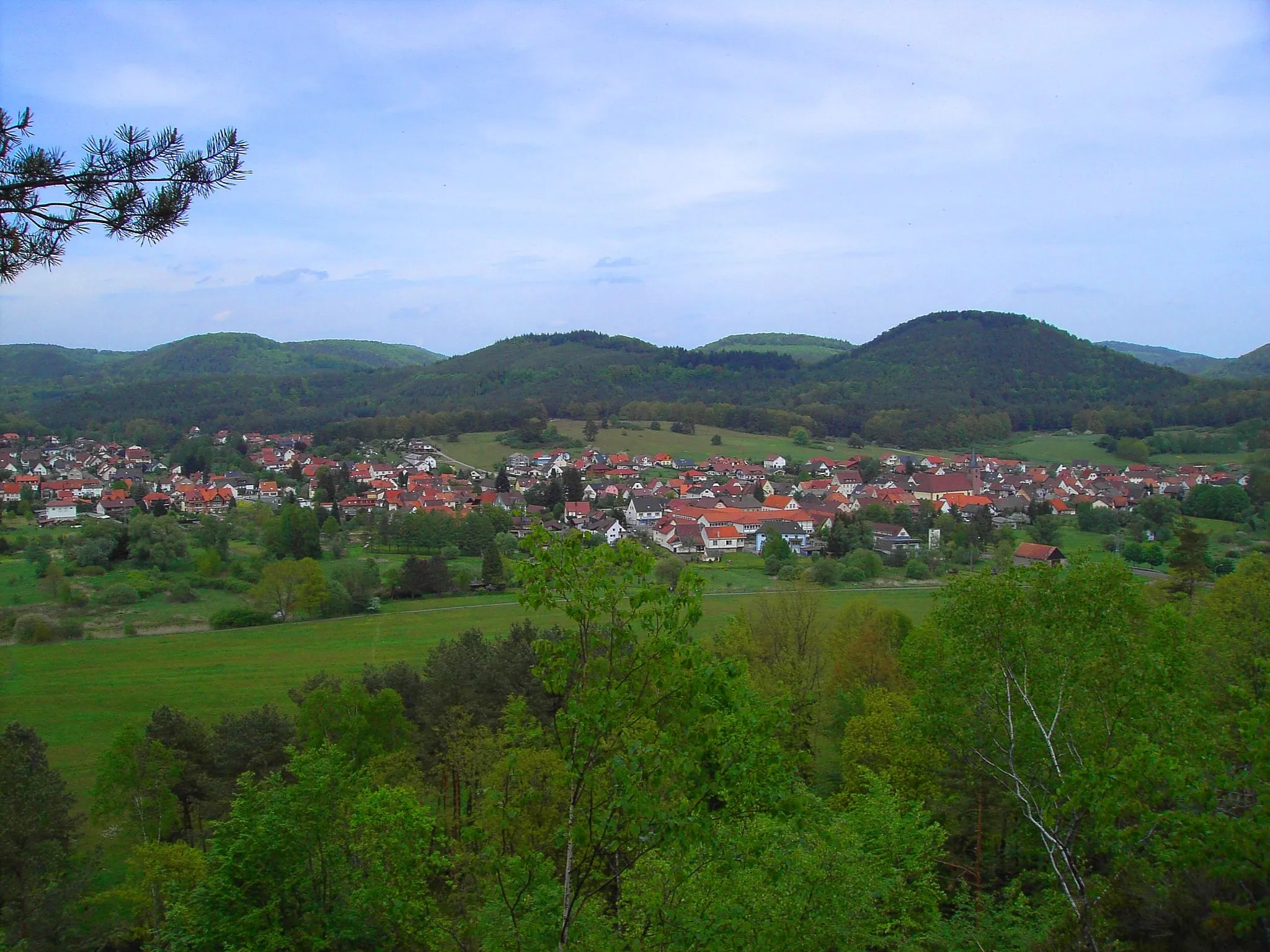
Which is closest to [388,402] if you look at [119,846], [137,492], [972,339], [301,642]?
[137,492]

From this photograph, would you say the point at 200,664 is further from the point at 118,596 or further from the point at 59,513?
the point at 59,513

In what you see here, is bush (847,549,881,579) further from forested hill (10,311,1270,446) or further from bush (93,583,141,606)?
forested hill (10,311,1270,446)

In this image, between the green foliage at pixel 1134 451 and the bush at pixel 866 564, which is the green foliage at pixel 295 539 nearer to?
the bush at pixel 866 564

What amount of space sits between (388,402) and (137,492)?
2331 inches

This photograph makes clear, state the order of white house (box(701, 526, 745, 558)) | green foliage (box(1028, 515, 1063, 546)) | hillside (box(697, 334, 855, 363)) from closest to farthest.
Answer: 1. green foliage (box(1028, 515, 1063, 546))
2. white house (box(701, 526, 745, 558))
3. hillside (box(697, 334, 855, 363))

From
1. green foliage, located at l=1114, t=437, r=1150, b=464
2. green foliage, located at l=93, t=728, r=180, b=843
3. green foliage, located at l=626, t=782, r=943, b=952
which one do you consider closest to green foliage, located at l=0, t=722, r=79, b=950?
green foliage, located at l=93, t=728, r=180, b=843

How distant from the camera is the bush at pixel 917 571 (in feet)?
113

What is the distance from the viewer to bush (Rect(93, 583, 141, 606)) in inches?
1099

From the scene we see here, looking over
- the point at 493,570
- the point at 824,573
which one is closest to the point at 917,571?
the point at 824,573

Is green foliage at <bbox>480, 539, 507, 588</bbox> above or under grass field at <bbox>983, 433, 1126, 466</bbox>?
under

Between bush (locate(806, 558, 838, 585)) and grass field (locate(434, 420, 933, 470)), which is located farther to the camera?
grass field (locate(434, 420, 933, 470))

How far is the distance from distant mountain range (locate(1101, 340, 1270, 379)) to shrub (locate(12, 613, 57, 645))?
98.4m

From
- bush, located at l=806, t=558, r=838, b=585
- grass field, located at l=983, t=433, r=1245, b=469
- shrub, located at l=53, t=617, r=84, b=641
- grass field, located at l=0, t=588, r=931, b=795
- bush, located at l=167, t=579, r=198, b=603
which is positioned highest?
grass field, located at l=983, t=433, r=1245, b=469

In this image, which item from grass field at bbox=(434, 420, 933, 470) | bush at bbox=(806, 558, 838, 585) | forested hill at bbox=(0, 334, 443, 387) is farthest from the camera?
forested hill at bbox=(0, 334, 443, 387)
